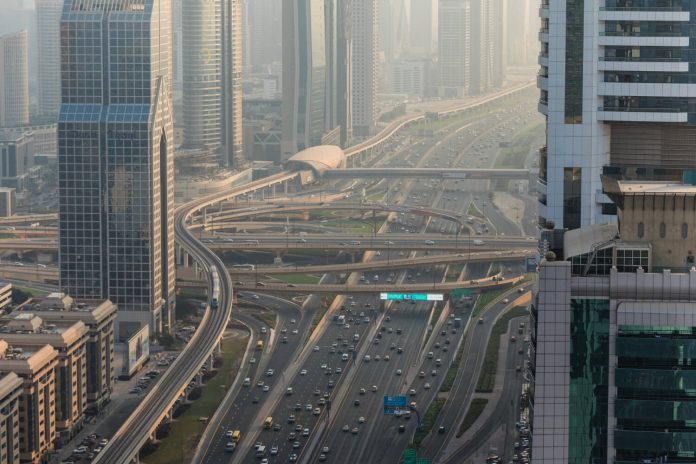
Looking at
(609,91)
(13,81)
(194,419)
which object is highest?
(609,91)

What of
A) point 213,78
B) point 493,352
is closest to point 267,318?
point 493,352

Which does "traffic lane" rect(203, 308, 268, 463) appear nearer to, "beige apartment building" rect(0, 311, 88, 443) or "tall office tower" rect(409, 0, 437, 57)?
"beige apartment building" rect(0, 311, 88, 443)

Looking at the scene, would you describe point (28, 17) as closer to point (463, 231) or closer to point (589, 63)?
point (463, 231)

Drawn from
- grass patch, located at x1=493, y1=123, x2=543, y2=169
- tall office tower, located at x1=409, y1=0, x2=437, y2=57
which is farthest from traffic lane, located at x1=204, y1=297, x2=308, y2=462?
tall office tower, located at x1=409, y1=0, x2=437, y2=57

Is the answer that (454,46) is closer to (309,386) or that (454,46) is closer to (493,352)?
(493,352)

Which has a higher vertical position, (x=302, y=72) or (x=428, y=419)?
(x=302, y=72)

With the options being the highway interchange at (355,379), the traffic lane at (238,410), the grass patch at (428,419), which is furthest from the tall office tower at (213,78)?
the grass patch at (428,419)

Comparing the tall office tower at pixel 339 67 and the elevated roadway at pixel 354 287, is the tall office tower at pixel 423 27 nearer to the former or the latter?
the tall office tower at pixel 339 67
